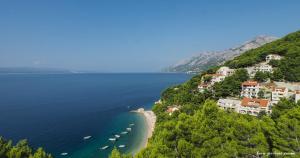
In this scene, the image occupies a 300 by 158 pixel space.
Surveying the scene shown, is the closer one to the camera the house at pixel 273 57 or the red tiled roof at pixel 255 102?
the red tiled roof at pixel 255 102

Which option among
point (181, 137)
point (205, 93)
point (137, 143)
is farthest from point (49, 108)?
point (181, 137)

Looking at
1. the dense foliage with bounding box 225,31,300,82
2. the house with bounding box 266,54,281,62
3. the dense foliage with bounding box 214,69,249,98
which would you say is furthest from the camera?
the house with bounding box 266,54,281,62

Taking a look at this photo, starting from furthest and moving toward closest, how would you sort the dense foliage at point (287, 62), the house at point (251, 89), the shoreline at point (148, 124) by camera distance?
the dense foliage at point (287, 62) < the shoreline at point (148, 124) < the house at point (251, 89)

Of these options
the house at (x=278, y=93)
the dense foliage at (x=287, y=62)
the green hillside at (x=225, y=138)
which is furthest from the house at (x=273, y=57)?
the green hillside at (x=225, y=138)

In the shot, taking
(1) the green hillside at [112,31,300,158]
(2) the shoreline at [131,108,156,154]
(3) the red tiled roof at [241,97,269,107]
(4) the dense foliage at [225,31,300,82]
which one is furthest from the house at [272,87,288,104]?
(2) the shoreline at [131,108,156,154]

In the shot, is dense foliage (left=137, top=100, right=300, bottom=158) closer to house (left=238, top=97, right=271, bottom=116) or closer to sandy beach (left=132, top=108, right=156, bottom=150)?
house (left=238, top=97, right=271, bottom=116)

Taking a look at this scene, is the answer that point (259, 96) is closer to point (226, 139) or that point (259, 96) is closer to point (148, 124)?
point (148, 124)

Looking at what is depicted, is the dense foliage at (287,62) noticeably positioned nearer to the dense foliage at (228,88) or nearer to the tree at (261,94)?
the tree at (261,94)

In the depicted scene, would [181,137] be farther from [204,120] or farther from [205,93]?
[205,93]

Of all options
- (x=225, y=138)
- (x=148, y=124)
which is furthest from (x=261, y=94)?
(x=148, y=124)
